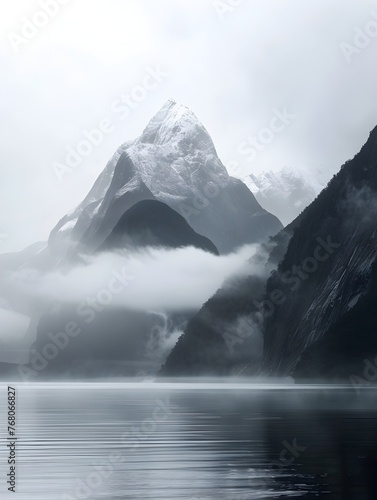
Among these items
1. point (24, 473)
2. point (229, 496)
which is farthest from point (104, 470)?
point (229, 496)

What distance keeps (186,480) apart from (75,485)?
268 inches

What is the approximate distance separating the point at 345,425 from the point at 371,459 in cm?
3244

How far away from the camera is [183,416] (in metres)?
131

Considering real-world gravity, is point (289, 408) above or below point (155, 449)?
above

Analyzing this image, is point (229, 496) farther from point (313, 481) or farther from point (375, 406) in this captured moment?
point (375, 406)

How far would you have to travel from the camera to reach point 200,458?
72.2 metres

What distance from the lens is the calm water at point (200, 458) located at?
5472cm

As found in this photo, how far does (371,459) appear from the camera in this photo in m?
A: 66.6

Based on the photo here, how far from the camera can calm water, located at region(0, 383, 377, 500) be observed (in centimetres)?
5472

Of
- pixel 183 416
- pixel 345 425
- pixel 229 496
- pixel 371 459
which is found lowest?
pixel 229 496

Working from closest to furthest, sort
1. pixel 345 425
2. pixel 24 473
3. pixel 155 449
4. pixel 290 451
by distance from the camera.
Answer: pixel 24 473
pixel 290 451
pixel 155 449
pixel 345 425

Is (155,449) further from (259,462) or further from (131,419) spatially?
(131,419)

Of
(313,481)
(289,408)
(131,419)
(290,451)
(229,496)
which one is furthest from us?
(289,408)

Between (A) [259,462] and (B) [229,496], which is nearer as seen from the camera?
(B) [229,496]
